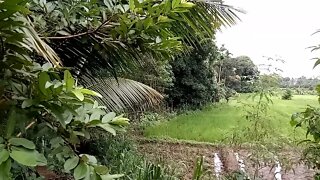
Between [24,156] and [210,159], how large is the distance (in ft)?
16.3

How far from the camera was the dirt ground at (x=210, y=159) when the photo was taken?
4.11 metres

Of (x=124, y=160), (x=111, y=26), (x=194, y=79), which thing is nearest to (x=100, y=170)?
(x=111, y=26)

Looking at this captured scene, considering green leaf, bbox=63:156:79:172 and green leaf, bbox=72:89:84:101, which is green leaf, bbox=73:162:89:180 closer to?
green leaf, bbox=63:156:79:172

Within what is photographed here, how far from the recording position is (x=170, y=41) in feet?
3.83

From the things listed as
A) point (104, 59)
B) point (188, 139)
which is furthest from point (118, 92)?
point (188, 139)

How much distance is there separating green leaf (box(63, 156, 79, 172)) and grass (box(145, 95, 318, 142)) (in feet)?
17.9

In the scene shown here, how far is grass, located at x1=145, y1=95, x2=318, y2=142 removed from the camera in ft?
22.1

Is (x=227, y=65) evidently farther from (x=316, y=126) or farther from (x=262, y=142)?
(x=316, y=126)

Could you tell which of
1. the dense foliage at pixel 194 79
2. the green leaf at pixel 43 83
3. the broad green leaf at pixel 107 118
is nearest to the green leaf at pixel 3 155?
the green leaf at pixel 43 83

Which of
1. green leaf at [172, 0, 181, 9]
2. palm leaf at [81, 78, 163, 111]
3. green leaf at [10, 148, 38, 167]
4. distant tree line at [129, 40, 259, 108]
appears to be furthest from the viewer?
distant tree line at [129, 40, 259, 108]

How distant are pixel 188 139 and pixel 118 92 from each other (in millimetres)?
3834

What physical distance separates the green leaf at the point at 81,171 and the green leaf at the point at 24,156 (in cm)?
11

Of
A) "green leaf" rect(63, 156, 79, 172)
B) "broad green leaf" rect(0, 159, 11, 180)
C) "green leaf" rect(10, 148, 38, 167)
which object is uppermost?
"green leaf" rect(10, 148, 38, 167)

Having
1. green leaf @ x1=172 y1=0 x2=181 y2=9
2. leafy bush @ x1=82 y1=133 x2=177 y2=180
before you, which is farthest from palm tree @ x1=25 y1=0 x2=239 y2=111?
leafy bush @ x1=82 y1=133 x2=177 y2=180
